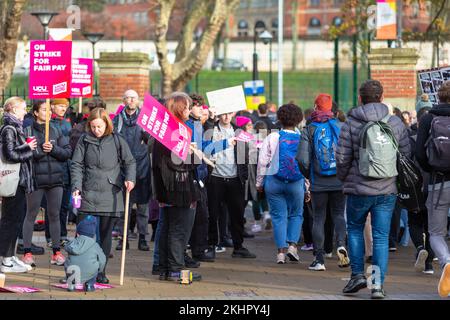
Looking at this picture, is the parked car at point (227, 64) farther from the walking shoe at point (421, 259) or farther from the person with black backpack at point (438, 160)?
the person with black backpack at point (438, 160)

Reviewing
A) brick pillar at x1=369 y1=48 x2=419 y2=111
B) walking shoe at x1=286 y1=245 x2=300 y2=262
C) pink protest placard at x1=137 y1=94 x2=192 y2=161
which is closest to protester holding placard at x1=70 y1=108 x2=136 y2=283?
pink protest placard at x1=137 y1=94 x2=192 y2=161

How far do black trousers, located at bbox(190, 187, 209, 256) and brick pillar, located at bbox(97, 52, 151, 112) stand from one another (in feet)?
33.9

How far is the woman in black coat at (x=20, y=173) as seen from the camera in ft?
37.5

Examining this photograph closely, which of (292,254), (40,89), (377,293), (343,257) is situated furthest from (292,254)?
(40,89)

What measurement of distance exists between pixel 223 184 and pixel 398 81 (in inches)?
373

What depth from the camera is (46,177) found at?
12.3 meters

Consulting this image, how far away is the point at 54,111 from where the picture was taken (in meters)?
13.0

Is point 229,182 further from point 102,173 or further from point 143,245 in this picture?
point 102,173

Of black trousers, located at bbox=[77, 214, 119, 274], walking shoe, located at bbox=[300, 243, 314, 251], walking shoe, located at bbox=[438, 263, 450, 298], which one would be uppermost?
black trousers, located at bbox=[77, 214, 119, 274]

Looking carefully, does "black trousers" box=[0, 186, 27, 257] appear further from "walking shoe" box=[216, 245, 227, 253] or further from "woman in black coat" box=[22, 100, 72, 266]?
"walking shoe" box=[216, 245, 227, 253]

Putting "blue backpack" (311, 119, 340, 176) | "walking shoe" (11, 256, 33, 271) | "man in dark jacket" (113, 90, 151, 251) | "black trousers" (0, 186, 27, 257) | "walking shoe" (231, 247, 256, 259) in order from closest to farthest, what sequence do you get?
"black trousers" (0, 186, 27, 257) < "walking shoe" (11, 256, 33, 271) < "blue backpack" (311, 119, 340, 176) < "walking shoe" (231, 247, 256, 259) < "man in dark jacket" (113, 90, 151, 251)

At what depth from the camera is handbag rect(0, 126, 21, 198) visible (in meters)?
11.3

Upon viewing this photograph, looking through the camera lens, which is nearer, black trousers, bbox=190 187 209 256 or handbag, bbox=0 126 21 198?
handbag, bbox=0 126 21 198

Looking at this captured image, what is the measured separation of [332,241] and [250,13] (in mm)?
88788
